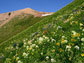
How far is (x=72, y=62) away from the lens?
352 inches

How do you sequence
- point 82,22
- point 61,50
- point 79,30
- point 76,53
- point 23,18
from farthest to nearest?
1. point 23,18
2. point 82,22
3. point 79,30
4. point 61,50
5. point 76,53

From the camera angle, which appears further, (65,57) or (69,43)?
(69,43)

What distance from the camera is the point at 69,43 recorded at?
10.3 metres

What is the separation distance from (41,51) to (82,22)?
5.08 m

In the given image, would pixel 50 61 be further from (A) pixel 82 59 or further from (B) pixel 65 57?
(A) pixel 82 59

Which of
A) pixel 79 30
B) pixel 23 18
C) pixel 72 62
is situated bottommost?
A: pixel 72 62

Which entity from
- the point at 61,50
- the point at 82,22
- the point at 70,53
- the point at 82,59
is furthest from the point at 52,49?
the point at 82,22

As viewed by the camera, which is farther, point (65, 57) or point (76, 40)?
point (76, 40)

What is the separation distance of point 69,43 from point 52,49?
56.3 inches

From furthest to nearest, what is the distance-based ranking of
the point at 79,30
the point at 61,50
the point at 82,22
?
1. the point at 82,22
2. the point at 79,30
3. the point at 61,50

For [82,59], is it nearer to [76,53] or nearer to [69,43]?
[76,53]

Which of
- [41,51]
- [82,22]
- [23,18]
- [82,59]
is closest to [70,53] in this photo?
[82,59]

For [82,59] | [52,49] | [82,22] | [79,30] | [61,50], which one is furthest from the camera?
[82,22]

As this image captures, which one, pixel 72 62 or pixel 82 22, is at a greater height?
pixel 82 22
